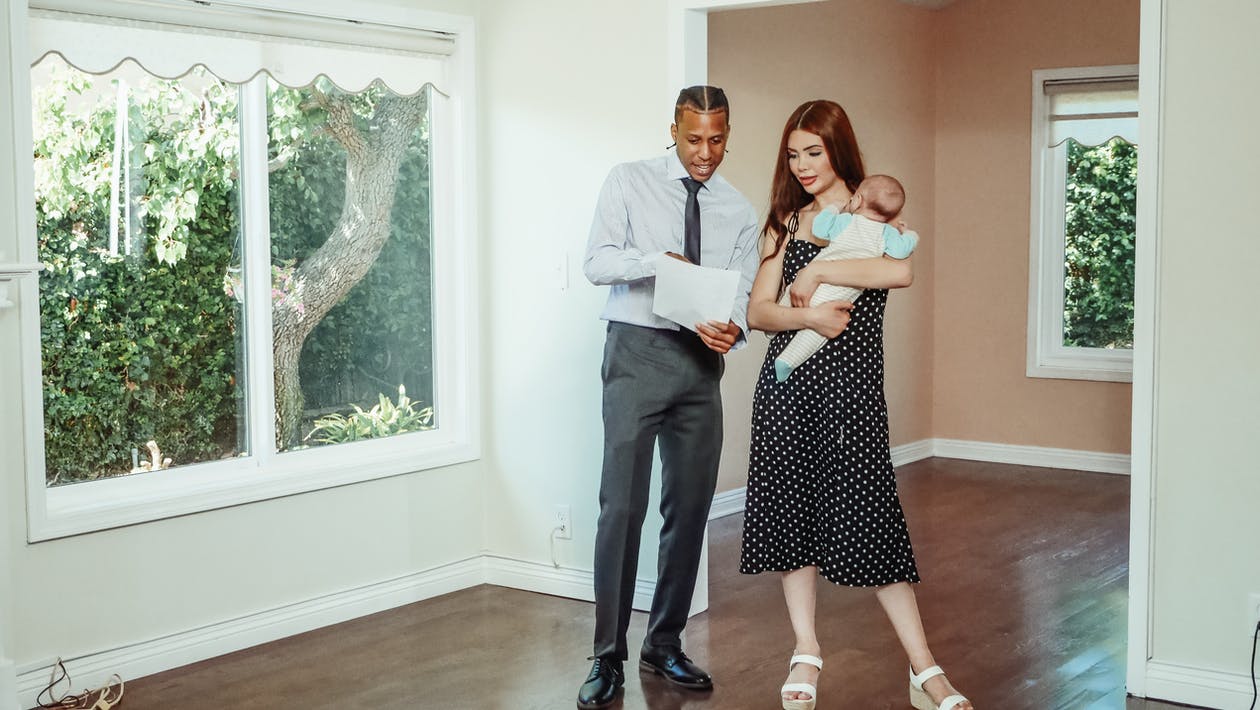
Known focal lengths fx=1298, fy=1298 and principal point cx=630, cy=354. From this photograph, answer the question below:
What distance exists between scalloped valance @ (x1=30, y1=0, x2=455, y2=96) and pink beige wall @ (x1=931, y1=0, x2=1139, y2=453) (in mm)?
3701

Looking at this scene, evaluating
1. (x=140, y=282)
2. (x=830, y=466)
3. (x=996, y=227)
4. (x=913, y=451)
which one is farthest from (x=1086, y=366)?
(x=140, y=282)

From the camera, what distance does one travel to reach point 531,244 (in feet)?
14.5

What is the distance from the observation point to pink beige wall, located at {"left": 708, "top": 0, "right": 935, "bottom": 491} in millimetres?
5738

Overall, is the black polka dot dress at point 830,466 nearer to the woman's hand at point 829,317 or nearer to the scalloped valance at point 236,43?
the woman's hand at point 829,317

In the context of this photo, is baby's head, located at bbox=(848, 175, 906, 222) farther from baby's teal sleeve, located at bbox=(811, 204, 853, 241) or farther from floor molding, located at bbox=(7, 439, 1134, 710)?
floor molding, located at bbox=(7, 439, 1134, 710)

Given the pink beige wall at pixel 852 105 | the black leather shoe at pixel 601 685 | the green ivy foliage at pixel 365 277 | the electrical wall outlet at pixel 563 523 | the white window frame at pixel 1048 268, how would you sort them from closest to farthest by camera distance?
1. the black leather shoe at pixel 601 685
2. the green ivy foliage at pixel 365 277
3. the electrical wall outlet at pixel 563 523
4. the pink beige wall at pixel 852 105
5. the white window frame at pixel 1048 268

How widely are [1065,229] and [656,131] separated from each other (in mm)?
3650

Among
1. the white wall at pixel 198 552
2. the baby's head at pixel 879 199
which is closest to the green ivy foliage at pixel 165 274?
the white wall at pixel 198 552

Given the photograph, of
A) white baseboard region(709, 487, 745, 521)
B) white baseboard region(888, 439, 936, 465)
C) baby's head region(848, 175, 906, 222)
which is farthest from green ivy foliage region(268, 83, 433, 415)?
white baseboard region(888, 439, 936, 465)

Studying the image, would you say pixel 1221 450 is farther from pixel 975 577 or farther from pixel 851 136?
pixel 975 577

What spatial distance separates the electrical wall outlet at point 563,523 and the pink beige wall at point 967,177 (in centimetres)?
285

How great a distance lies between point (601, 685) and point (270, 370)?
148 centimetres

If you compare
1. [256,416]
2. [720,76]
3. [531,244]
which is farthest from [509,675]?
[720,76]

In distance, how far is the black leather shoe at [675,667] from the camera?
3422 mm
